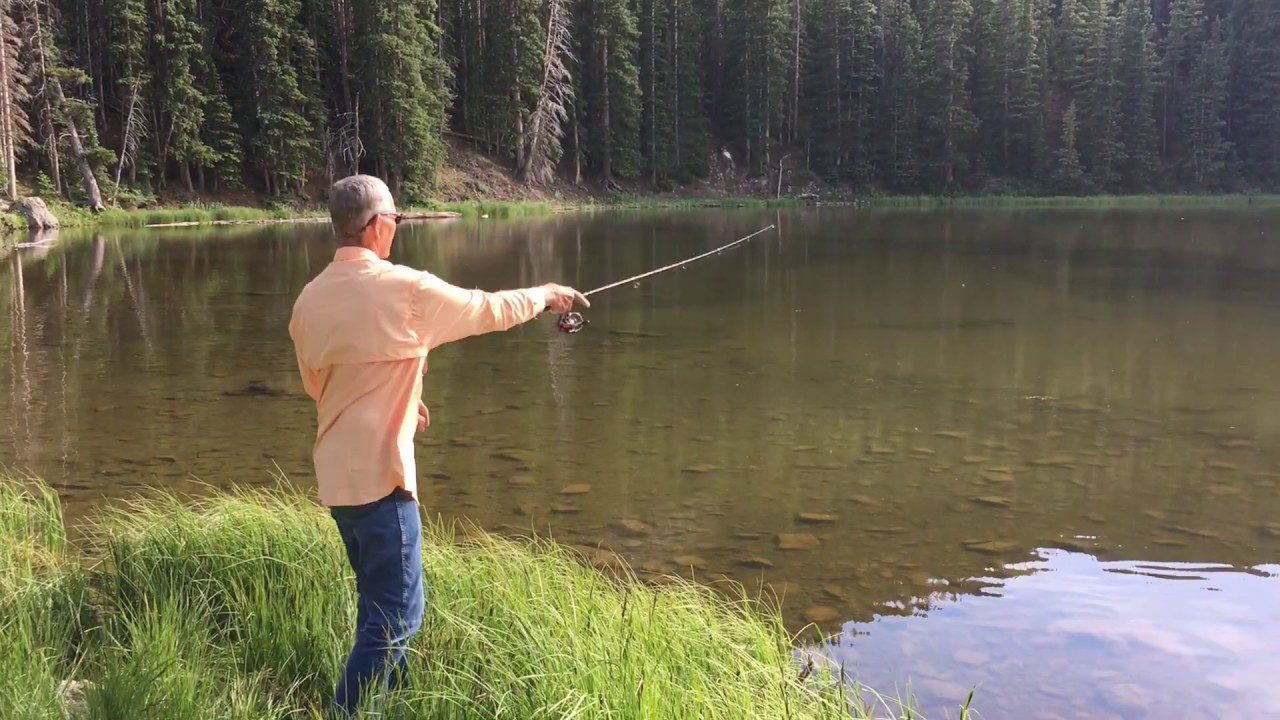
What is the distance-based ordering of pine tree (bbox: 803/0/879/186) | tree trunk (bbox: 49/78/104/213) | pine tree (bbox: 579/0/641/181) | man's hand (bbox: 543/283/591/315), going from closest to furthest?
man's hand (bbox: 543/283/591/315)
tree trunk (bbox: 49/78/104/213)
pine tree (bbox: 579/0/641/181)
pine tree (bbox: 803/0/879/186)

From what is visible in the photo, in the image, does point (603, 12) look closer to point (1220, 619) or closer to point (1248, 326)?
point (1248, 326)

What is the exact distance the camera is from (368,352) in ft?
10.8

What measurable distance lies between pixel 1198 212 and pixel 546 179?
103ft

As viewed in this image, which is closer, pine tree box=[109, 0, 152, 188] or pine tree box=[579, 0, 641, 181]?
pine tree box=[109, 0, 152, 188]

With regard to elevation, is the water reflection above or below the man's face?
below

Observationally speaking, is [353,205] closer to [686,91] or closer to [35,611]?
[35,611]

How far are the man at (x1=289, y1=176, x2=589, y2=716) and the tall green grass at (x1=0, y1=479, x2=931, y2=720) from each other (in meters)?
0.29

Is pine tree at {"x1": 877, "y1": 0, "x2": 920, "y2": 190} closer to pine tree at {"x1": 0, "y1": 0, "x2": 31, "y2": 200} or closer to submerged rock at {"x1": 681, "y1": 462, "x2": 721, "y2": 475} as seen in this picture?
pine tree at {"x1": 0, "y1": 0, "x2": 31, "y2": 200}

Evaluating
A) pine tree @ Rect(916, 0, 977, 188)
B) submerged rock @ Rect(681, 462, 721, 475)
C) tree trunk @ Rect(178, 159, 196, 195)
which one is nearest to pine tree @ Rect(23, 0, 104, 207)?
tree trunk @ Rect(178, 159, 196, 195)

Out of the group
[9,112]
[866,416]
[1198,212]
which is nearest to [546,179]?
[9,112]

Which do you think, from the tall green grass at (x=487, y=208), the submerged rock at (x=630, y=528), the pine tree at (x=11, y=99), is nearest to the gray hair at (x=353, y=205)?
the submerged rock at (x=630, y=528)

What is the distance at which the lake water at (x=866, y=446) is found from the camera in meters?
5.57

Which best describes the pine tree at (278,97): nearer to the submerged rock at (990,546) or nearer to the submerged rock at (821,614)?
the submerged rock at (990,546)

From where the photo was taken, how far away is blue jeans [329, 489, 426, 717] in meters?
3.38
